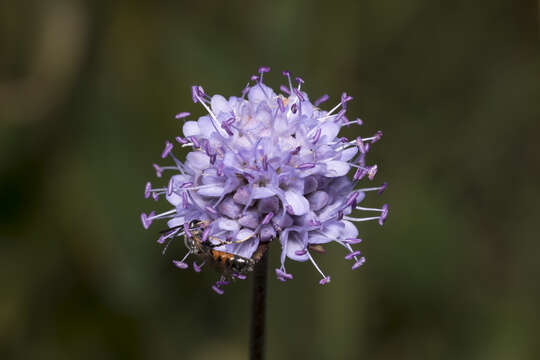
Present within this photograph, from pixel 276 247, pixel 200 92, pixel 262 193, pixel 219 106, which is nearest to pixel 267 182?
pixel 262 193

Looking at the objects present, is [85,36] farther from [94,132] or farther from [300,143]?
[300,143]

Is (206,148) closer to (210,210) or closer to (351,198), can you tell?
(210,210)

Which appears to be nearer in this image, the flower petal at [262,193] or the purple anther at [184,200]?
the flower petal at [262,193]

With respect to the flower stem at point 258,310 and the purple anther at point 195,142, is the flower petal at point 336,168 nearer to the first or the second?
the flower stem at point 258,310

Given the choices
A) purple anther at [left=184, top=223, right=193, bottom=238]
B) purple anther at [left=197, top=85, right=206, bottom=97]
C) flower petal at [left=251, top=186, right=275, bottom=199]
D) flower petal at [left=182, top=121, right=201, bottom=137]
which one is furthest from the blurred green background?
flower petal at [left=251, top=186, right=275, bottom=199]

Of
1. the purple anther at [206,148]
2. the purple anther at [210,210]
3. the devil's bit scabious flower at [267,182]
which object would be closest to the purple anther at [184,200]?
the devil's bit scabious flower at [267,182]

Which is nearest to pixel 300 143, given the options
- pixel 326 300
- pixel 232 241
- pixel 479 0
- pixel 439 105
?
pixel 232 241
